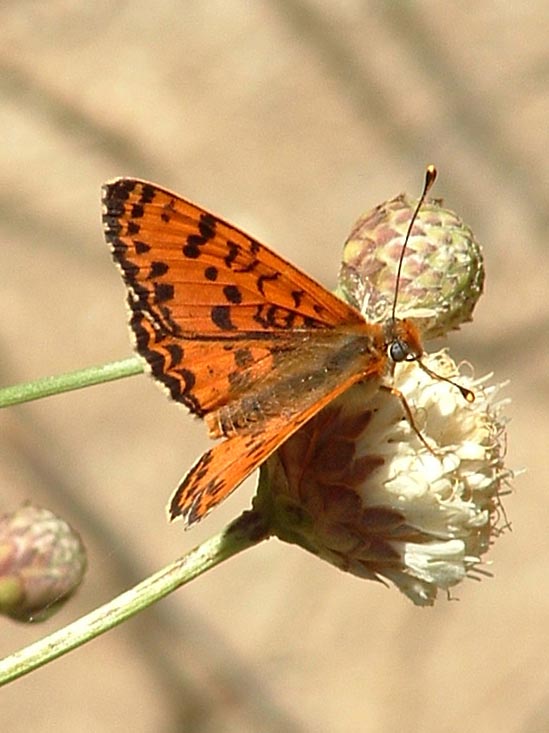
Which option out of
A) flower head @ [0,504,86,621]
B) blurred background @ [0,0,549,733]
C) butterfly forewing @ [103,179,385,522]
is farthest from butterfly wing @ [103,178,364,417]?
blurred background @ [0,0,549,733]

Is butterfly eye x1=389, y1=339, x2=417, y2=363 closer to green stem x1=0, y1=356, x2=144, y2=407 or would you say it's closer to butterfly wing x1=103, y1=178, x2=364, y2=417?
butterfly wing x1=103, y1=178, x2=364, y2=417

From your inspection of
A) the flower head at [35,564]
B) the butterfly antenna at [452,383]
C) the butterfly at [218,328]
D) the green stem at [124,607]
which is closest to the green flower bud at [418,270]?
the butterfly antenna at [452,383]

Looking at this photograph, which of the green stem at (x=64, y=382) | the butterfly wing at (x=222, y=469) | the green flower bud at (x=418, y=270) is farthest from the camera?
the green flower bud at (x=418, y=270)

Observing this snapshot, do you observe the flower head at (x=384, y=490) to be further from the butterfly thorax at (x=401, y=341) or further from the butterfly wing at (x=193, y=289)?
the butterfly wing at (x=193, y=289)

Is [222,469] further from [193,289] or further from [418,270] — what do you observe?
[418,270]

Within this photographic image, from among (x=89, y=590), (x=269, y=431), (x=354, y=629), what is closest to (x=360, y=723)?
(x=354, y=629)

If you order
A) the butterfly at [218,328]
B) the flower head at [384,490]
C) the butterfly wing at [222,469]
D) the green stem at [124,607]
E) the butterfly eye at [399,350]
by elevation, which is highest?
the butterfly at [218,328]

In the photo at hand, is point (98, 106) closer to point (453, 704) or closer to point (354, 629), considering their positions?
point (354, 629)
